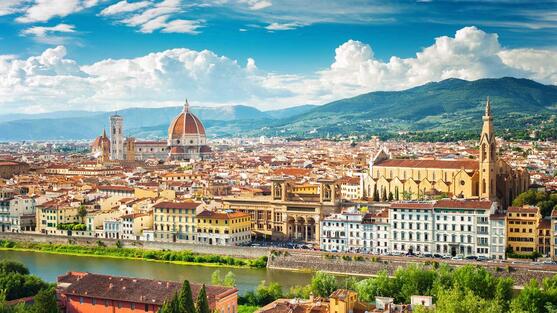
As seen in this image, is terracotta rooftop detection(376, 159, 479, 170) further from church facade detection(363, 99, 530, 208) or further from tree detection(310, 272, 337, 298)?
tree detection(310, 272, 337, 298)

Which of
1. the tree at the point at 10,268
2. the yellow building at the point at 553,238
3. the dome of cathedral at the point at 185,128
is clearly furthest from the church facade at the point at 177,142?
the yellow building at the point at 553,238

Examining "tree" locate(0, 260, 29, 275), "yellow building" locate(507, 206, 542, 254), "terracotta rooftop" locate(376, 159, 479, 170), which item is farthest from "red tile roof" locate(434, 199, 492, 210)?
"tree" locate(0, 260, 29, 275)

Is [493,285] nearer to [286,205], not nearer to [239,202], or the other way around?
[286,205]

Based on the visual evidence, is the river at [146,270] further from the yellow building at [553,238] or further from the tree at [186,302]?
the yellow building at [553,238]

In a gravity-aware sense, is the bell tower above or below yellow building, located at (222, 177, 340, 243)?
above

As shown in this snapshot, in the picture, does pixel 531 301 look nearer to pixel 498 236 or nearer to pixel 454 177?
pixel 498 236

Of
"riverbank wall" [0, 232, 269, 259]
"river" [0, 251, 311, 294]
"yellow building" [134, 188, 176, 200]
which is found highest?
"yellow building" [134, 188, 176, 200]
